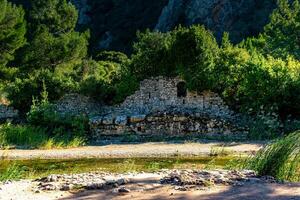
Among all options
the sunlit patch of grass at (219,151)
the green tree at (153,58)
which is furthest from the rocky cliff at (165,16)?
the sunlit patch of grass at (219,151)

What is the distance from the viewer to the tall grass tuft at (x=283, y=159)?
1025cm

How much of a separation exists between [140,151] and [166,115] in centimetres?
409

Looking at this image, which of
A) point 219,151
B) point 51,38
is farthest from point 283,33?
point 219,151

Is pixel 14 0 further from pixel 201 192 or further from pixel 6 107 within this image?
pixel 201 192

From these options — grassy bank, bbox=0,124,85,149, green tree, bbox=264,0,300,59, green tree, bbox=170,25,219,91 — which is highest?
green tree, bbox=264,0,300,59

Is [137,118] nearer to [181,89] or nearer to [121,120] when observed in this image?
[121,120]

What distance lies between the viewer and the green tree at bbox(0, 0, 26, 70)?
38.1 metres

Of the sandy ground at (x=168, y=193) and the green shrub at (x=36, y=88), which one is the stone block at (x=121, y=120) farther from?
the sandy ground at (x=168, y=193)

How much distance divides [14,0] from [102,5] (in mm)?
11504

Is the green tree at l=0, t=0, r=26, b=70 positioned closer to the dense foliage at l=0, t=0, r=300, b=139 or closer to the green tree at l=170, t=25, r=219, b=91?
the dense foliage at l=0, t=0, r=300, b=139

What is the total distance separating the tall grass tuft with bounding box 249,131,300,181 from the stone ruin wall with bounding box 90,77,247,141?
454 inches

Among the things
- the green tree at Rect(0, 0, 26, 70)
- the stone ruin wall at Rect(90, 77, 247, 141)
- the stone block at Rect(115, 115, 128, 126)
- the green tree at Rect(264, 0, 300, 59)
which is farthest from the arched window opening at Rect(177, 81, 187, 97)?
the green tree at Rect(0, 0, 26, 70)

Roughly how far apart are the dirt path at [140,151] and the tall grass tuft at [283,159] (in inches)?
284

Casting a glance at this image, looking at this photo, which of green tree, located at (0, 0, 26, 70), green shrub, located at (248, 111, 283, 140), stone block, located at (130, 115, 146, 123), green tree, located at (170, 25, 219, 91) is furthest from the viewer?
green tree, located at (0, 0, 26, 70)
